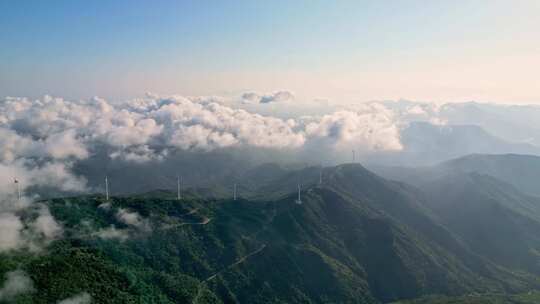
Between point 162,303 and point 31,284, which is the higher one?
point 31,284

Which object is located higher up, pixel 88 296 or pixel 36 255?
pixel 36 255

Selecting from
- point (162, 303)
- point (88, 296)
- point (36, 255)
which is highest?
point (36, 255)

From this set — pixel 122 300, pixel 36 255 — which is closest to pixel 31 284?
pixel 36 255

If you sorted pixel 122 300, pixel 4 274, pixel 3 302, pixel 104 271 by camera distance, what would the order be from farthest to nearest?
pixel 104 271 → pixel 122 300 → pixel 4 274 → pixel 3 302

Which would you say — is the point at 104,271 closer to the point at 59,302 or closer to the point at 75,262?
the point at 75,262

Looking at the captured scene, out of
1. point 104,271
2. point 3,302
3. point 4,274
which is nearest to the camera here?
point 3,302

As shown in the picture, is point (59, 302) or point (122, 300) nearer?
point (59, 302)

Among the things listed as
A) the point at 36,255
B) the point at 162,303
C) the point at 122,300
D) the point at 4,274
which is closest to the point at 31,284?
the point at 4,274

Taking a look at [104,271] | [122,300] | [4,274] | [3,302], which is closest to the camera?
[3,302]

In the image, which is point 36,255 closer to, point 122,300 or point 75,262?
point 75,262
